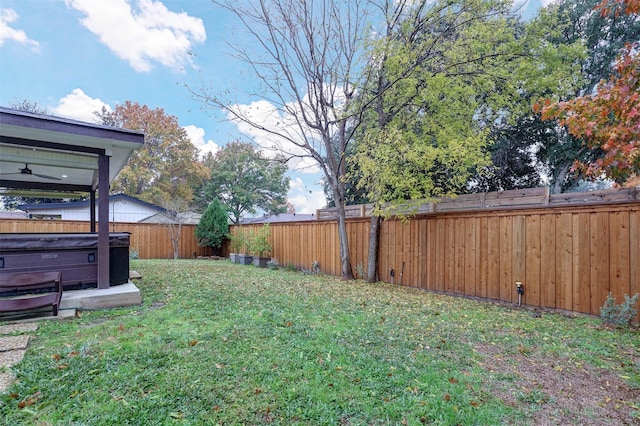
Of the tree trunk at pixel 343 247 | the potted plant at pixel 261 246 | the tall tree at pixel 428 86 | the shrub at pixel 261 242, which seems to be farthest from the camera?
the shrub at pixel 261 242

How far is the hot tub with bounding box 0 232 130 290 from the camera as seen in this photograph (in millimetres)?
4512

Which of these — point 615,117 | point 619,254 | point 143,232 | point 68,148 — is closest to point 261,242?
point 143,232

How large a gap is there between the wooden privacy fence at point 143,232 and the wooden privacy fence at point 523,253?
9.76 metres

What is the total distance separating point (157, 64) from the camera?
11273 mm

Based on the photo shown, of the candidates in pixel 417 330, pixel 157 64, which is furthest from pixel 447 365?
pixel 157 64

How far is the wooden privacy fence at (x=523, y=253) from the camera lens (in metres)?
4.39

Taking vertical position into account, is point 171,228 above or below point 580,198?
below

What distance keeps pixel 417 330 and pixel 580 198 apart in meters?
4.14

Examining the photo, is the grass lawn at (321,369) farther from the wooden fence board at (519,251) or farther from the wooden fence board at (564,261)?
the wooden fence board at (519,251)

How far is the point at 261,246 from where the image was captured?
440 inches

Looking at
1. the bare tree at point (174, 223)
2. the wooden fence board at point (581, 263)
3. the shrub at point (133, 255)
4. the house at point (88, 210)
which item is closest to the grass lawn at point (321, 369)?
the wooden fence board at point (581, 263)

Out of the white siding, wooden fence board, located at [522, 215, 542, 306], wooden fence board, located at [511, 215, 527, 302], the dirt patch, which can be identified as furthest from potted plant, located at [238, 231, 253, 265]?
the dirt patch

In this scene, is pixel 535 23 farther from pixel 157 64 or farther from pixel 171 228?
pixel 171 228

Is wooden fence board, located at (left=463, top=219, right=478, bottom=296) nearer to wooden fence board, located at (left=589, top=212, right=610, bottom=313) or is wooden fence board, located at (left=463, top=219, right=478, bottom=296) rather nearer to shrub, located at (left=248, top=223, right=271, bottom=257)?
wooden fence board, located at (left=589, top=212, right=610, bottom=313)
